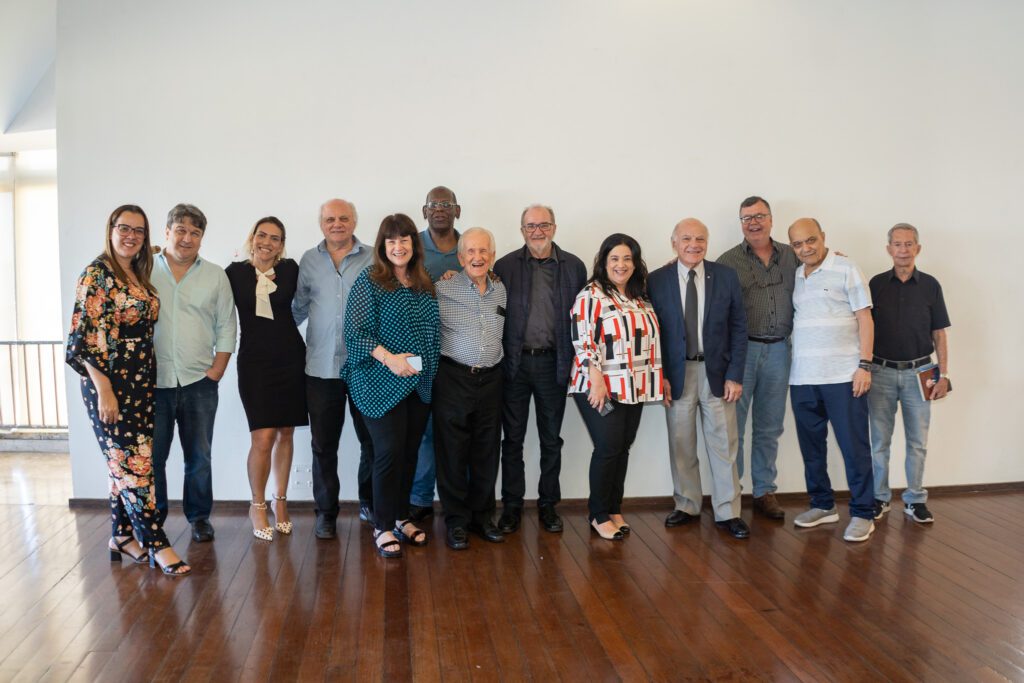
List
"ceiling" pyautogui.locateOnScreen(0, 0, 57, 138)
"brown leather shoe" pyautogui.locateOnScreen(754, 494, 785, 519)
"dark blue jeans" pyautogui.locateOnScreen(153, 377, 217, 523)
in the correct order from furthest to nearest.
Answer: "ceiling" pyautogui.locateOnScreen(0, 0, 57, 138) → "brown leather shoe" pyautogui.locateOnScreen(754, 494, 785, 519) → "dark blue jeans" pyautogui.locateOnScreen(153, 377, 217, 523)

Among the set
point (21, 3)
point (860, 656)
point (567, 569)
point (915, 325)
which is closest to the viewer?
point (860, 656)

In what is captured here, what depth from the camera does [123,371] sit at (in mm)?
3312

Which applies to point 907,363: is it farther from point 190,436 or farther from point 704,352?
point 190,436

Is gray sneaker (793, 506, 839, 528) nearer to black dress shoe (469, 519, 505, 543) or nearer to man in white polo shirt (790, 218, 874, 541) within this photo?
man in white polo shirt (790, 218, 874, 541)

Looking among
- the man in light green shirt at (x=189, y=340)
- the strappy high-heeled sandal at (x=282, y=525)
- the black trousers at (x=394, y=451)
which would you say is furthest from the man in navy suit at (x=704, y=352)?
the man in light green shirt at (x=189, y=340)

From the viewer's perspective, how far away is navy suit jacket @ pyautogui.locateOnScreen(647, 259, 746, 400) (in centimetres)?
393

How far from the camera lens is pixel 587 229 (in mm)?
4535

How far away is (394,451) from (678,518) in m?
1.69

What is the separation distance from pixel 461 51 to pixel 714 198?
1795 millimetres

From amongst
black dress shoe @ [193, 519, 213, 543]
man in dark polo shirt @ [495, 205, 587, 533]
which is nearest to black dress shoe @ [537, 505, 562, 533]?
man in dark polo shirt @ [495, 205, 587, 533]

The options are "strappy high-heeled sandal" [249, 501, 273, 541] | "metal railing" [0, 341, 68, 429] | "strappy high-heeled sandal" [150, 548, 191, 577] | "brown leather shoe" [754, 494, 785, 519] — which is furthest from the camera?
"metal railing" [0, 341, 68, 429]

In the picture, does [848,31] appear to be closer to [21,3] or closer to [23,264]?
[21,3]

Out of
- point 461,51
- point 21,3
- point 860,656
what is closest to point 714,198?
point 461,51

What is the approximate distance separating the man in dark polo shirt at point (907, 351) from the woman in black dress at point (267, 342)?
327cm
